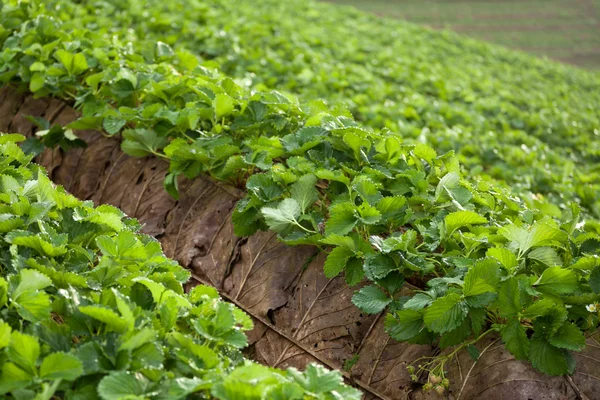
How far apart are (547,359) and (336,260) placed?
609mm

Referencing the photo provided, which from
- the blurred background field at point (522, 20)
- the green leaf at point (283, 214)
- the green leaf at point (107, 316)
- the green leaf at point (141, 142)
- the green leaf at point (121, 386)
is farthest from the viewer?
the blurred background field at point (522, 20)

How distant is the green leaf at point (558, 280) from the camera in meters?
1.66

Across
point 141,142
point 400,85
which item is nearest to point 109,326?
point 141,142

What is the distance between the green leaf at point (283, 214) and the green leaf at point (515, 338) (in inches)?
26.1

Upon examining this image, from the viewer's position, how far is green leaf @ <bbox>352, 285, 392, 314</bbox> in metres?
1.70

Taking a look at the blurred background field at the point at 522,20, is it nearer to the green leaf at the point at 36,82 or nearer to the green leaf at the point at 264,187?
the green leaf at the point at 36,82

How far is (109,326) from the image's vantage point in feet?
4.22

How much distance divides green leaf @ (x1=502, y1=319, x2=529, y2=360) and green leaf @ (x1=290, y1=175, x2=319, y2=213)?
2.31 ft

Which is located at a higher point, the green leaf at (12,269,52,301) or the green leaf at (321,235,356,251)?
the green leaf at (12,269,52,301)

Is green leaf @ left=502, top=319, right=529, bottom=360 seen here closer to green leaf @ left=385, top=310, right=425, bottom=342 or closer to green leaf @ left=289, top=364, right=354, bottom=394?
green leaf @ left=385, top=310, right=425, bottom=342

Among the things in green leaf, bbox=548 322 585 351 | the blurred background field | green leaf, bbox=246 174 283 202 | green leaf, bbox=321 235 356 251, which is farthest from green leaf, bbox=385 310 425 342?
the blurred background field

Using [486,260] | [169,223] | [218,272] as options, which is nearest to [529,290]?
[486,260]

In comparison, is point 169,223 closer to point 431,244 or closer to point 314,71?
point 431,244

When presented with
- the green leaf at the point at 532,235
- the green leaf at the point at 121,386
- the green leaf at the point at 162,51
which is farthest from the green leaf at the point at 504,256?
the green leaf at the point at 162,51
